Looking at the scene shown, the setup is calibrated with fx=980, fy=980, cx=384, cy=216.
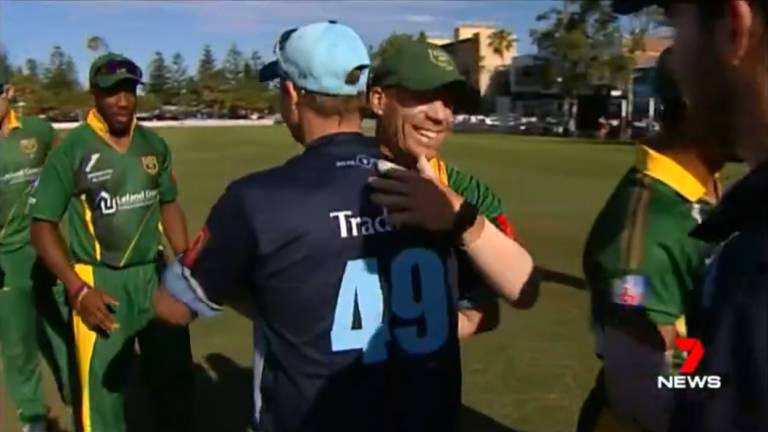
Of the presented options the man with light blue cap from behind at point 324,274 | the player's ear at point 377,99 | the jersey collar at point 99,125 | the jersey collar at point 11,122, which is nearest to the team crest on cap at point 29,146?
the jersey collar at point 11,122

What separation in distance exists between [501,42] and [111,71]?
105 metres

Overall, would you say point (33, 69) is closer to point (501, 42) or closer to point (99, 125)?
point (501, 42)

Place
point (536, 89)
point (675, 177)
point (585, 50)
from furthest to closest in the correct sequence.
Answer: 1. point (536, 89)
2. point (585, 50)
3. point (675, 177)

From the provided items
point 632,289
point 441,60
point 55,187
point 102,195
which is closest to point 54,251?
point 55,187

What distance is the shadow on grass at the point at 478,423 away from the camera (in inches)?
215

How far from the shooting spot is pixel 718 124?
1.35 metres

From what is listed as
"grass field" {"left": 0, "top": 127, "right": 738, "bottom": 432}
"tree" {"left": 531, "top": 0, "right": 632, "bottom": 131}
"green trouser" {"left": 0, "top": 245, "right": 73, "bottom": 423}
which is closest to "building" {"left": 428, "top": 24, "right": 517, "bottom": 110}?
"tree" {"left": 531, "top": 0, "right": 632, "bottom": 131}

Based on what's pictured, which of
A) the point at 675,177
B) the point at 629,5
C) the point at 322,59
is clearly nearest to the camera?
the point at 629,5

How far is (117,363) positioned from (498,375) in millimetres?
2778

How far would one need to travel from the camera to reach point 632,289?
2598mm

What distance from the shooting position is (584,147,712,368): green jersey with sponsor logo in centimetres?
259

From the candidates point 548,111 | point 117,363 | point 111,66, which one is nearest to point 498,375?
point 117,363

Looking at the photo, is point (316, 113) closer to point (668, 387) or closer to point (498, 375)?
point (668, 387)

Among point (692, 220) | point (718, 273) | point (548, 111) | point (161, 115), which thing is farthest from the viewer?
point (161, 115)
